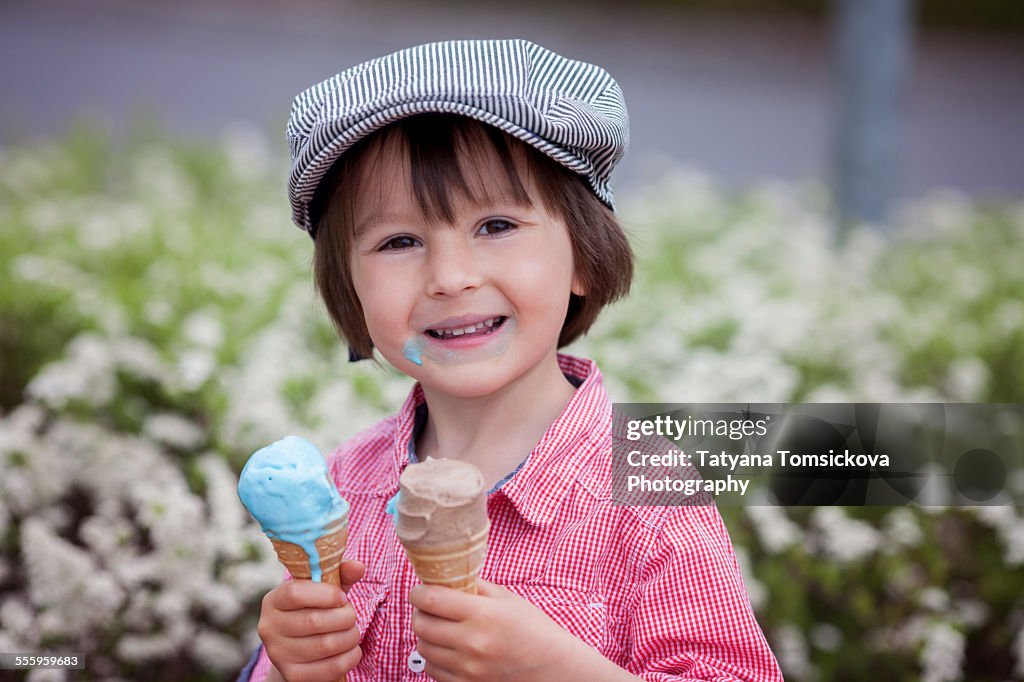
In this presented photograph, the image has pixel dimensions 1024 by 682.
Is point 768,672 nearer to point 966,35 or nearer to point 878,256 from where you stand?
point 878,256

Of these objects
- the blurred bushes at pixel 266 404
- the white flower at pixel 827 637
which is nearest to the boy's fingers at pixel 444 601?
the blurred bushes at pixel 266 404

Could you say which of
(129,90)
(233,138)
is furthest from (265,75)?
(233,138)

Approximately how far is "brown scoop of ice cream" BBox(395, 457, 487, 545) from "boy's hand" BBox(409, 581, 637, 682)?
9 cm

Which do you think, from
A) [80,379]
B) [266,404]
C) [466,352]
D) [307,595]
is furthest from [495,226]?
[80,379]

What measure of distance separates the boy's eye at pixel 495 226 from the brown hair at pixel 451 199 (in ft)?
0.14

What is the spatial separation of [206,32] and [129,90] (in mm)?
3306

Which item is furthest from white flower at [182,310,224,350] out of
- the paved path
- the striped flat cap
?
the paved path

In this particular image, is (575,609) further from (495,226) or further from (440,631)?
(495,226)

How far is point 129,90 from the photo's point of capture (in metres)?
9.84

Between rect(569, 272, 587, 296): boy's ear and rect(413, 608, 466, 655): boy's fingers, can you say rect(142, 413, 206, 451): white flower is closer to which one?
rect(569, 272, 587, 296): boy's ear

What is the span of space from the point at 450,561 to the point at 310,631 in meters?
0.31

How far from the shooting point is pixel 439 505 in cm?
138

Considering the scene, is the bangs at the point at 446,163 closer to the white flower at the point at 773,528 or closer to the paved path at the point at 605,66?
the white flower at the point at 773,528

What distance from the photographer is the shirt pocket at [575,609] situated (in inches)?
65.8
